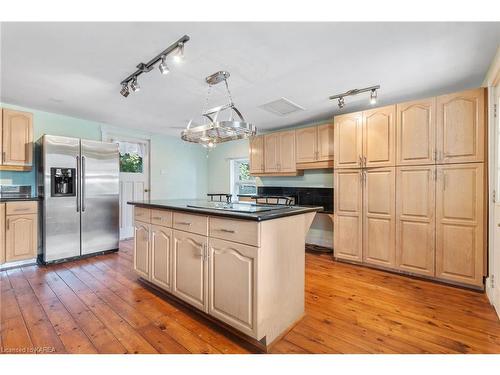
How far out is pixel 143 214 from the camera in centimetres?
258

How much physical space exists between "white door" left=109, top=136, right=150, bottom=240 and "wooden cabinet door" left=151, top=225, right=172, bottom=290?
2.72 metres

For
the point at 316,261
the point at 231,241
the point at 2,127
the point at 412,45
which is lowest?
the point at 316,261

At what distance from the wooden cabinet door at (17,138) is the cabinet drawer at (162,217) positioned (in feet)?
7.80

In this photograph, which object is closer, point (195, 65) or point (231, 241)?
point (231, 241)

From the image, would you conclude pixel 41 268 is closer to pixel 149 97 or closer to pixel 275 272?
pixel 149 97

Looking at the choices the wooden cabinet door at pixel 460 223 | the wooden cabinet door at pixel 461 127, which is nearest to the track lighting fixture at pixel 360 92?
the wooden cabinet door at pixel 461 127

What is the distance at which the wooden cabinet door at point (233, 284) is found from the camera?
1574 millimetres

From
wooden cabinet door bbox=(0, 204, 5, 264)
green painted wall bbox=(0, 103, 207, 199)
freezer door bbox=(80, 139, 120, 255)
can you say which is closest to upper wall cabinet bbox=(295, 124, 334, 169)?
green painted wall bbox=(0, 103, 207, 199)

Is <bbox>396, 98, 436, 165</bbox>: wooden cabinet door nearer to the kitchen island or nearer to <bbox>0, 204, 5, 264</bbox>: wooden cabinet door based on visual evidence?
the kitchen island

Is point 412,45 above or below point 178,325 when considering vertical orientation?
above

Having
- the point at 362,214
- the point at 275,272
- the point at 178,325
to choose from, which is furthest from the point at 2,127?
the point at 362,214

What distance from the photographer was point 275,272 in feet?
5.50
